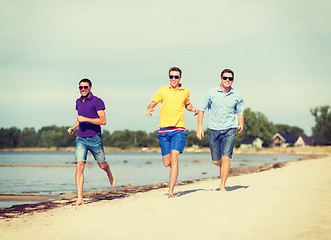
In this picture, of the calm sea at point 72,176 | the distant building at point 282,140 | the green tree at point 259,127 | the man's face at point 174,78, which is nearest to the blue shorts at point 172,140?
the man's face at point 174,78

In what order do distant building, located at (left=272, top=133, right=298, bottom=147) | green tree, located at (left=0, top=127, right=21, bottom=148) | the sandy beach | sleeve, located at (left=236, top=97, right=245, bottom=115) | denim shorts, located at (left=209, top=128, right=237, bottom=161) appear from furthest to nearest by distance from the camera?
green tree, located at (left=0, top=127, right=21, bottom=148)
distant building, located at (left=272, top=133, right=298, bottom=147)
sleeve, located at (left=236, top=97, right=245, bottom=115)
denim shorts, located at (left=209, top=128, right=237, bottom=161)
the sandy beach

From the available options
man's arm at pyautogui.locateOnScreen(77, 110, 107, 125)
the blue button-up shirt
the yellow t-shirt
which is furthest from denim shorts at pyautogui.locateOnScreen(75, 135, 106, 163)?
the blue button-up shirt

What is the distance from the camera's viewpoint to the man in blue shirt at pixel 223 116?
7.86m

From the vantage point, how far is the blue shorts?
7.38 m

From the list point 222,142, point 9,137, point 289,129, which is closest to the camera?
point 222,142

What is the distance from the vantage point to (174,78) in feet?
24.6

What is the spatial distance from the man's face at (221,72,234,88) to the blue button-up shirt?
15cm

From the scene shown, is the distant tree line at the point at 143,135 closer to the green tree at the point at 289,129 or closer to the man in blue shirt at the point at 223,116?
the green tree at the point at 289,129

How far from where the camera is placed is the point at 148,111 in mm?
7660

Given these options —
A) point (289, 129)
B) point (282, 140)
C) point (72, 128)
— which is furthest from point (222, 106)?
point (289, 129)

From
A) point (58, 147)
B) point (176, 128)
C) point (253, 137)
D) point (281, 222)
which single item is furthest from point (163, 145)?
point (58, 147)

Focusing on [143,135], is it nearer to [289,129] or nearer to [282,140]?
[282,140]

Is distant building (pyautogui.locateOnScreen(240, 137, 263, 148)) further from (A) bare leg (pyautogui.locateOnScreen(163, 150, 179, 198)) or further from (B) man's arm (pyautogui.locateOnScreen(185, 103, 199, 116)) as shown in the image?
(A) bare leg (pyautogui.locateOnScreen(163, 150, 179, 198))

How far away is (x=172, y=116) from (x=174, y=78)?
77 cm
